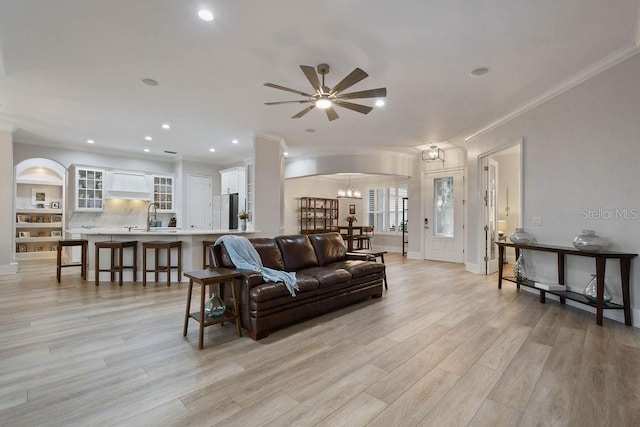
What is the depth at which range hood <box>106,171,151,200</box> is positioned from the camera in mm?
7926

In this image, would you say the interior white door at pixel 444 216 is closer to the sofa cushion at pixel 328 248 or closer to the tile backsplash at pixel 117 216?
the sofa cushion at pixel 328 248

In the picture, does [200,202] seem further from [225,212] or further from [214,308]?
[214,308]

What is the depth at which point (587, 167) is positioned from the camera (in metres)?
3.81

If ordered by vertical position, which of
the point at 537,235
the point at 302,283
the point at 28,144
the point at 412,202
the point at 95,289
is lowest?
the point at 95,289

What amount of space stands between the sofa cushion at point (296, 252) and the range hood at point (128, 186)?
6092 millimetres

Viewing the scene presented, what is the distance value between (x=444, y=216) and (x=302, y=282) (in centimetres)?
594

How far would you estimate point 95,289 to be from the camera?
486cm

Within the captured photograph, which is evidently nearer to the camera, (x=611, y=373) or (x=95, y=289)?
(x=611, y=373)

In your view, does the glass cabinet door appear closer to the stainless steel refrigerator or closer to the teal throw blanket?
the stainless steel refrigerator

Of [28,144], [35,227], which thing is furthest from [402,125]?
[35,227]

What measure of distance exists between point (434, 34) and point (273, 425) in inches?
139

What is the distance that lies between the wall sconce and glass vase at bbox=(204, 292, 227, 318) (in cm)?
640

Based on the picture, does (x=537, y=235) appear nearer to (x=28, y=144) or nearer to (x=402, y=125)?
(x=402, y=125)

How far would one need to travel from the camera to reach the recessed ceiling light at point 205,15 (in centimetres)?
261
